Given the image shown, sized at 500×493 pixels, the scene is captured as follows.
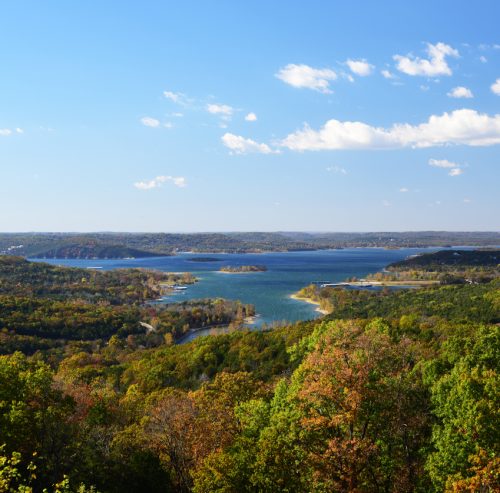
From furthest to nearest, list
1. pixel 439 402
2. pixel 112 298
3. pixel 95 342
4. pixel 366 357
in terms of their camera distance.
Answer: pixel 112 298
pixel 95 342
pixel 439 402
pixel 366 357

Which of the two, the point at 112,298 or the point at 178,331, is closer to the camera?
the point at 178,331

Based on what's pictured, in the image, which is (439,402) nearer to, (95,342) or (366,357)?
(366,357)

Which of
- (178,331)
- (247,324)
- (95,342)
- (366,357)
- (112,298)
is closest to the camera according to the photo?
(366,357)

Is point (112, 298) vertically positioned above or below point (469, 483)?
below

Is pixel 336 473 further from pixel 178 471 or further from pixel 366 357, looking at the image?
pixel 178 471

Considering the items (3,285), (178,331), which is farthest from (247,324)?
(3,285)

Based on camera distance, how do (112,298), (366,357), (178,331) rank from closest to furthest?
(366,357) < (178,331) < (112,298)

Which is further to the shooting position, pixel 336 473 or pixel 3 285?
pixel 3 285

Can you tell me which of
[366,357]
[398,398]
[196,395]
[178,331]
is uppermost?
[366,357]

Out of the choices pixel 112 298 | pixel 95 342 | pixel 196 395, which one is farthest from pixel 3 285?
pixel 196 395
